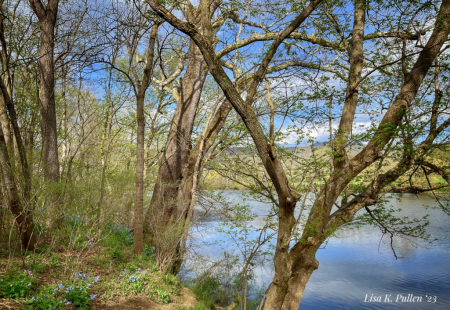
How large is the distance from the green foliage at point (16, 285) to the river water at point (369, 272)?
12.7ft

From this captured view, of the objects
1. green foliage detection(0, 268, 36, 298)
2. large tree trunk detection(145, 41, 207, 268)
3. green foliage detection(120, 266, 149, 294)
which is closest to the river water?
large tree trunk detection(145, 41, 207, 268)

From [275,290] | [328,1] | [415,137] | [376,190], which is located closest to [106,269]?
[275,290]

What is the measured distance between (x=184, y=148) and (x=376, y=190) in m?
4.39

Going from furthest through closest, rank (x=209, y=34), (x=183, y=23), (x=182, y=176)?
(x=182, y=176) → (x=209, y=34) → (x=183, y=23)

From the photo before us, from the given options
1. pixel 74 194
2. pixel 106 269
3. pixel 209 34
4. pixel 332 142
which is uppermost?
pixel 209 34

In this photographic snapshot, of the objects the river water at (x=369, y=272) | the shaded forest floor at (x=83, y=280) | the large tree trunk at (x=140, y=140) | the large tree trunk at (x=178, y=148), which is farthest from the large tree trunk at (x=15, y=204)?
the river water at (x=369, y=272)

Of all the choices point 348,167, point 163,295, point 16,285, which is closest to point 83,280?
point 16,285

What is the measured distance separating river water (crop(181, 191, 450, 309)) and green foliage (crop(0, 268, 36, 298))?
3882 millimetres

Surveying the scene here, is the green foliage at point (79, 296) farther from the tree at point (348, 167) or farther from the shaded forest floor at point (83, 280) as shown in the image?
the tree at point (348, 167)

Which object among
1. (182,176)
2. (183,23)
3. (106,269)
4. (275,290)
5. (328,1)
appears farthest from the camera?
(182,176)

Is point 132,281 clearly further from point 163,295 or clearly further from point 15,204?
point 15,204

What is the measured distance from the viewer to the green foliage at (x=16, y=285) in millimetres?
3211

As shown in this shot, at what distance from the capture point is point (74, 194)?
5.53 metres

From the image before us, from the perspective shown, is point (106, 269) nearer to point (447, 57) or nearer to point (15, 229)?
point (15, 229)
